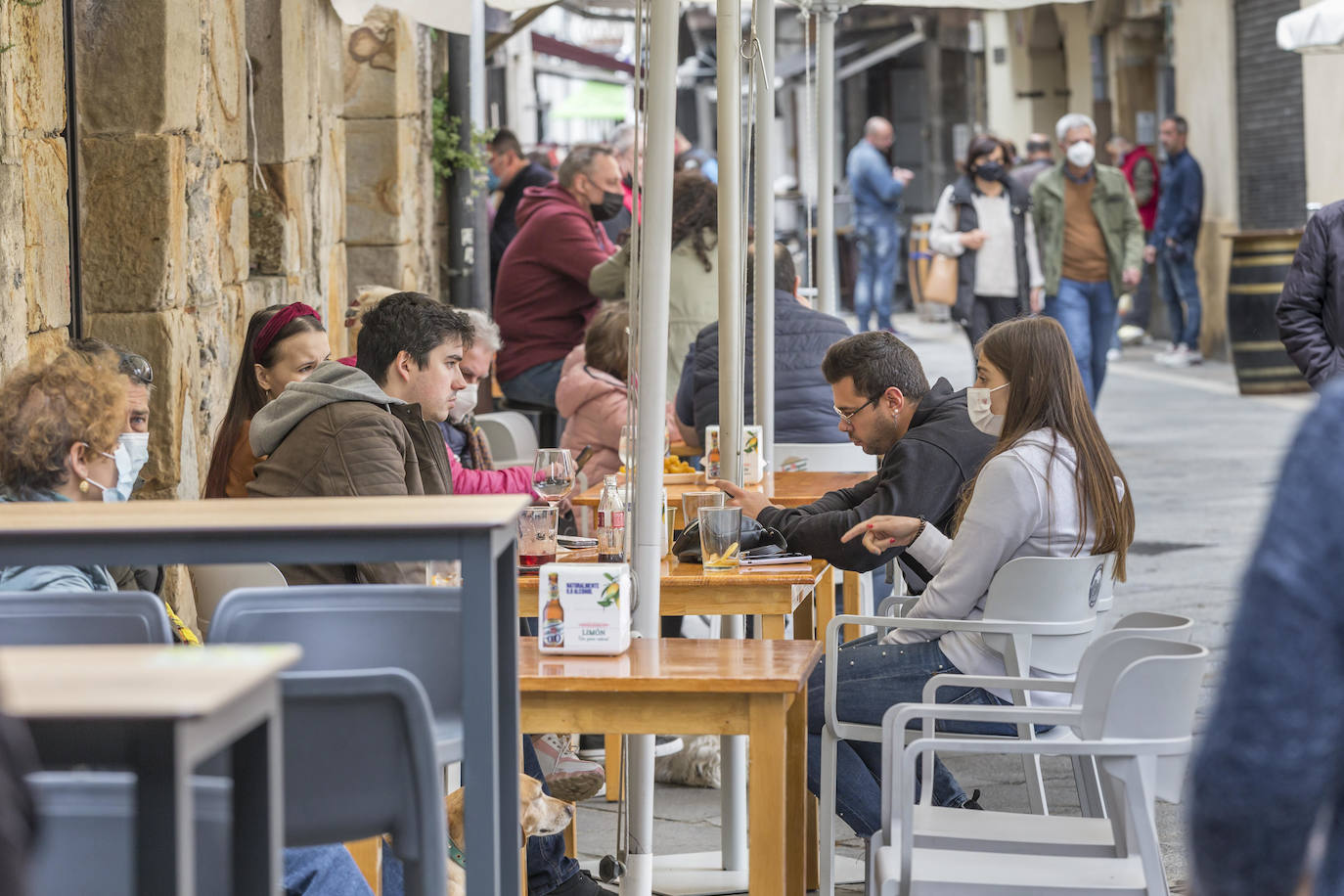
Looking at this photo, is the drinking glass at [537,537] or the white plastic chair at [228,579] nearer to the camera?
the white plastic chair at [228,579]

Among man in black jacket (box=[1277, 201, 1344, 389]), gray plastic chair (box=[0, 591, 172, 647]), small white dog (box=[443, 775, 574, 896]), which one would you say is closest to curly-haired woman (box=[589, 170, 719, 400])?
man in black jacket (box=[1277, 201, 1344, 389])

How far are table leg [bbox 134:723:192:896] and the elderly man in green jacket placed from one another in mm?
9009

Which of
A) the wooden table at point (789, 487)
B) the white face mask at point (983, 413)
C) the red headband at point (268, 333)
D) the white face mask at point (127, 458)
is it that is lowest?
the wooden table at point (789, 487)

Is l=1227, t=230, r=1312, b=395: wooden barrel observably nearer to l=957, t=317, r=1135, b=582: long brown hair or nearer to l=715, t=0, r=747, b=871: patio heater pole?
l=715, t=0, r=747, b=871: patio heater pole

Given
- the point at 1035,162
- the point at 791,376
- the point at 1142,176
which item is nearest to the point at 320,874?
the point at 791,376

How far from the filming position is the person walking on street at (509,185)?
1070 cm

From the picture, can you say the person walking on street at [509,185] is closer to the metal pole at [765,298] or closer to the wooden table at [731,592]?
the metal pole at [765,298]

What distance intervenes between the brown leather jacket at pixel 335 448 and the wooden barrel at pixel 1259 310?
9174 millimetres

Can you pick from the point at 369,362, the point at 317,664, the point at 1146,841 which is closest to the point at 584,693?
the point at 317,664

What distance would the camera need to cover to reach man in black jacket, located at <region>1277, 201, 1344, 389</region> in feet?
19.9

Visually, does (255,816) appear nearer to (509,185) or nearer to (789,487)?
(789,487)

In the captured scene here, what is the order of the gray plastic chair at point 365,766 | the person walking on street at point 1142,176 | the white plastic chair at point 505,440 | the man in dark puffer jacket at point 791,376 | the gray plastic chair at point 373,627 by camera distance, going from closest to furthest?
1. the gray plastic chair at point 365,766
2. the gray plastic chair at point 373,627
3. the man in dark puffer jacket at point 791,376
4. the white plastic chair at point 505,440
5. the person walking on street at point 1142,176

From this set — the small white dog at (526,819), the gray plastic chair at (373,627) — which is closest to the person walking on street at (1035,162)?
the small white dog at (526,819)

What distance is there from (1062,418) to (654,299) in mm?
917
